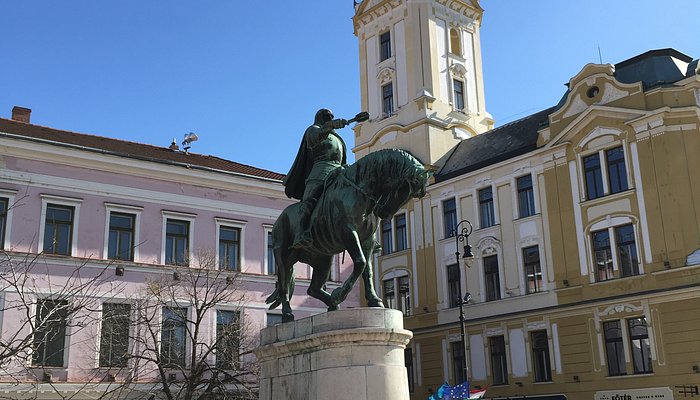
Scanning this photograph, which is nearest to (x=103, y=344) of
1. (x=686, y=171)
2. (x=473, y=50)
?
(x=686, y=171)

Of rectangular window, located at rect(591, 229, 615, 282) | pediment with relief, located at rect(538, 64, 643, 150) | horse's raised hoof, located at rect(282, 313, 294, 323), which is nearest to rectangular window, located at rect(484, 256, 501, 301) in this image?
rectangular window, located at rect(591, 229, 615, 282)

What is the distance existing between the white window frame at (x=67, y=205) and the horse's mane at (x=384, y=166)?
742 inches

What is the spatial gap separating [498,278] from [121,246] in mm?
15926

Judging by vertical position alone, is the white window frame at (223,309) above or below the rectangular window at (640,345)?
above

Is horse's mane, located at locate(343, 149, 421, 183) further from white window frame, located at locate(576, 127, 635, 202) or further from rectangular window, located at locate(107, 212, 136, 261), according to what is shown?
white window frame, located at locate(576, 127, 635, 202)

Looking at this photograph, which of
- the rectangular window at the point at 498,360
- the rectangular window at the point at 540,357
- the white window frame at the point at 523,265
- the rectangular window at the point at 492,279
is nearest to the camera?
the rectangular window at the point at 540,357

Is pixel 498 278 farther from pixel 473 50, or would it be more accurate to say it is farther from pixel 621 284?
pixel 473 50

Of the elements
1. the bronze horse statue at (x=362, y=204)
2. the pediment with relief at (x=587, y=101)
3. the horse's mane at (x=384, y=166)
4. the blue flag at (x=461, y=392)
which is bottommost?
the blue flag at (x=461, y=392)

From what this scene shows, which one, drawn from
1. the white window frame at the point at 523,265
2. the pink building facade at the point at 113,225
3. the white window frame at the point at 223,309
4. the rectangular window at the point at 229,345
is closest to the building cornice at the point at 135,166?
the pink building facade at the point at 113,225

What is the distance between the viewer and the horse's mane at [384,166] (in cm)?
945

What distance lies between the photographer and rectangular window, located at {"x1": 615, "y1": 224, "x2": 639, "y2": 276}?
95.3ft

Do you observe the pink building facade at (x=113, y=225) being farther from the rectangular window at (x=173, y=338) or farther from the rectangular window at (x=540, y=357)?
the rectangular window at (x=540, y=357)

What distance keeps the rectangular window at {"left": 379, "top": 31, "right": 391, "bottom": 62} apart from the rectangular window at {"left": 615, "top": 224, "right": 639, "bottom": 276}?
18916mm

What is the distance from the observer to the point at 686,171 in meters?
28.1
